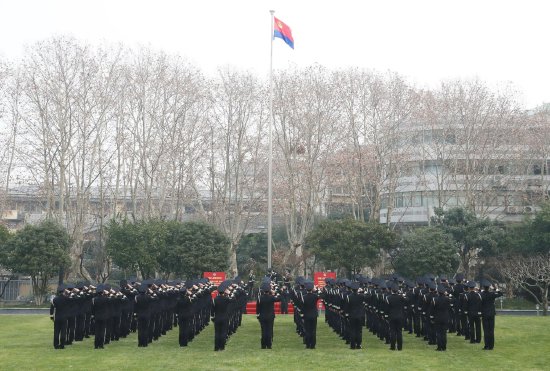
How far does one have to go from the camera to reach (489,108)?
43.7m

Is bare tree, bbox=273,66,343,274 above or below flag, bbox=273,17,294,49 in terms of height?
below

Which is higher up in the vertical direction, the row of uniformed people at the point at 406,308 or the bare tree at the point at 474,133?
the bare tree at the point at 474,133

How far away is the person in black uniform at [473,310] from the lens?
1872cm

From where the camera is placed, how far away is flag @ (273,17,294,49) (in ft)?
123

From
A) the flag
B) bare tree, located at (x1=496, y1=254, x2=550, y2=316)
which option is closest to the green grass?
bare tree, located at (x1=496, y1=254, x2=550, y2=316)

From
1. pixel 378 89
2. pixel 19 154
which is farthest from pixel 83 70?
pixel 378 89

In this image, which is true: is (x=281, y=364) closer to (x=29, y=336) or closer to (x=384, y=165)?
(x=29, y=336)

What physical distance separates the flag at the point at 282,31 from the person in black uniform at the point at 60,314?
2260cm

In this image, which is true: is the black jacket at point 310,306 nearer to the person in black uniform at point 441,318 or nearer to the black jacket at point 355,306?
the black jacket at point 355,306

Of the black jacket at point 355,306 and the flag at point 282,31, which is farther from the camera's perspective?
the flag at point 282,31

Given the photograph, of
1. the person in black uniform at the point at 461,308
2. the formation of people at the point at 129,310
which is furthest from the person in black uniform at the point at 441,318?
the formation of people at the point at 129,310

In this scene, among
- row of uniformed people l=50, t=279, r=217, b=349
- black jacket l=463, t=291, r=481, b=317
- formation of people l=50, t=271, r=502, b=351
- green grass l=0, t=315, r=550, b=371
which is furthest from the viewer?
black jacket l=463, t=291, r=481, b=317

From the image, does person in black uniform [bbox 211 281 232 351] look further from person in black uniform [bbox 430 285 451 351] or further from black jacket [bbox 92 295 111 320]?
person in black uniform [bbox 430 285 451 351]

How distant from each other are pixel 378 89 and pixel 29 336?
87.7ft
